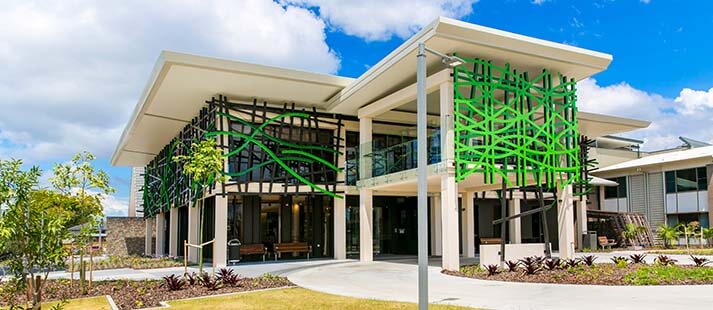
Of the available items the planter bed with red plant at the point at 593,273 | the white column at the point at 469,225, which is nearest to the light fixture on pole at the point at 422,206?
the planter bed with red plant at the point at 593,273

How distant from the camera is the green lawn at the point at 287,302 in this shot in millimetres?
10508

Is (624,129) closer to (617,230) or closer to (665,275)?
(617,230)

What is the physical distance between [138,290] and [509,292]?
7816 mm

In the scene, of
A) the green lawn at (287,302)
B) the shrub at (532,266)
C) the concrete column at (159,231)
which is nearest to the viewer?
the green lawn at (287,302)

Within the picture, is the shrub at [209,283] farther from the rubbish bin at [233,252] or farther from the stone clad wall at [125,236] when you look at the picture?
the stone clad wall at [125,236]

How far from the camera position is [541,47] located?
1730 centimetres

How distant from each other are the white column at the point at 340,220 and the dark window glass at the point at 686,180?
Answer: 2186cm

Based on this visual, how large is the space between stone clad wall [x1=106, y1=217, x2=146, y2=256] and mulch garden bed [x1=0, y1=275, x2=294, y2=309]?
25532 mm

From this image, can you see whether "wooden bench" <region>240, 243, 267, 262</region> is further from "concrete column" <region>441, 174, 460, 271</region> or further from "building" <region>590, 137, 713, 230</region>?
"building" <region>590, 137, 713, 230</region>

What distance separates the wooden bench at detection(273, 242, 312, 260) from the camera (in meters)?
22.7

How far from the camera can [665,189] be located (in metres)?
35.4

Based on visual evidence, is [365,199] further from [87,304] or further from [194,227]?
[87,304]

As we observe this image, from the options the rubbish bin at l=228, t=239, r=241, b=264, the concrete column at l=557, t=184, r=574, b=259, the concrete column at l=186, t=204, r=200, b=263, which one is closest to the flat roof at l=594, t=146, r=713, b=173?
the concrete column at l=557, t=184, r=574, b=259

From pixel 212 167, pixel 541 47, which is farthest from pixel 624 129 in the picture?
pixel 212 167
